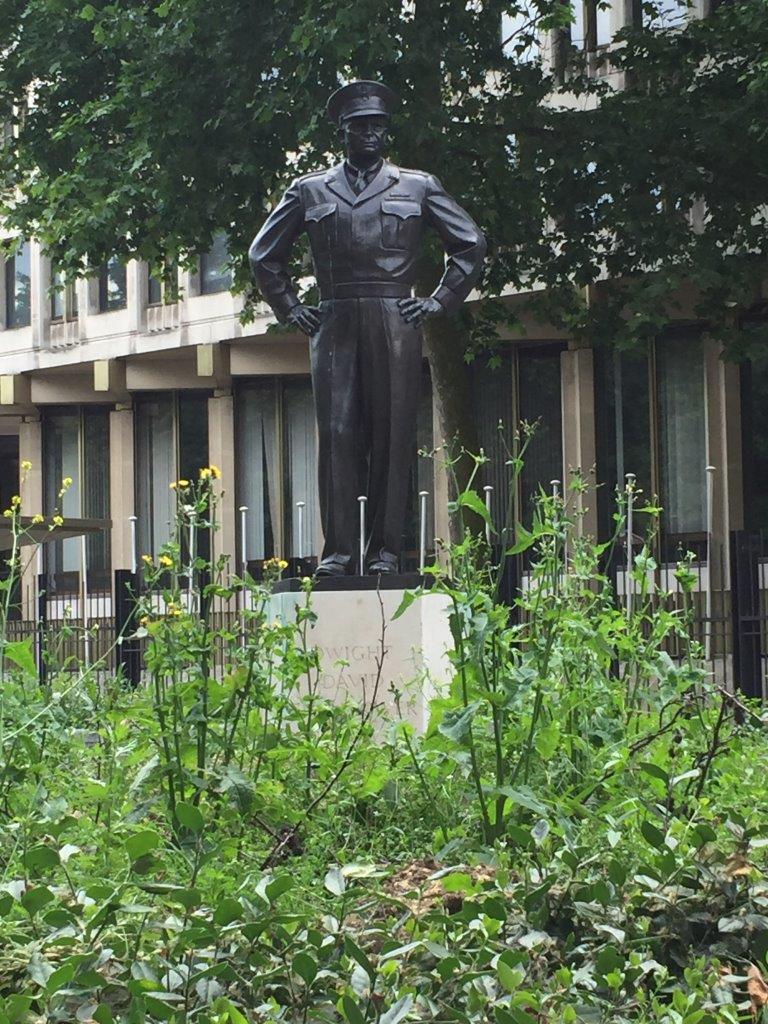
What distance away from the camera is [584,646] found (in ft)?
19.7

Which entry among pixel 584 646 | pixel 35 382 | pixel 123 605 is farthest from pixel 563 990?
pixel 35 382

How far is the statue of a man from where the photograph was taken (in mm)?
9016

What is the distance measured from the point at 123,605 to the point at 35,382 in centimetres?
1711

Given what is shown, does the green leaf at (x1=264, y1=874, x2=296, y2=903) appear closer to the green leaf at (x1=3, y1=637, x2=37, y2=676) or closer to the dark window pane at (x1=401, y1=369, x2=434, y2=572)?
the green leaf at (x1=3, y1=637, x2=37, y2=676)

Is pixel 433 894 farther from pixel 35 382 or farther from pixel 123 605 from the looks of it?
pixel 35 382

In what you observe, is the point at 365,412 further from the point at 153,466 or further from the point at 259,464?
the point at 153,466

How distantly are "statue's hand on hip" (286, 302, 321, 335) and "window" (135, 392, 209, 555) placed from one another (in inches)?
957

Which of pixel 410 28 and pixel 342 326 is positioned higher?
pixel 410 28

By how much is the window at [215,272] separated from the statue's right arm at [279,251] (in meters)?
21.6

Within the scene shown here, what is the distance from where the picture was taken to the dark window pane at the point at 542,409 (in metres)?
28.5

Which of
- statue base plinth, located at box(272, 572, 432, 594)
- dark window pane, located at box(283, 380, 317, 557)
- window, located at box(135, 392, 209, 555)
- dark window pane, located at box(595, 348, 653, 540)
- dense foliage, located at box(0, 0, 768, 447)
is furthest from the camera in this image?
window, located at box(135, 392, 209, 555)

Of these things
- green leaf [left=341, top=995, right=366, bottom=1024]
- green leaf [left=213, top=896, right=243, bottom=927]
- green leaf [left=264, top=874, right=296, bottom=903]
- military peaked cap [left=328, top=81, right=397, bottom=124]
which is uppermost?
military peaked cap [left=328, top=81, right=397, bottom=124]

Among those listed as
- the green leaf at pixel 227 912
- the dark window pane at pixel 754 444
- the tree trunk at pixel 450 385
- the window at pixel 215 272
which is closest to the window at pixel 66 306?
the window at pixel 215 272

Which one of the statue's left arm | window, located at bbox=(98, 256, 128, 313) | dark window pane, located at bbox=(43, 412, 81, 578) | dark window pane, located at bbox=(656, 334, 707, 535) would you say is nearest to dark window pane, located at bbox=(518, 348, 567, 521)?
dark window pane, located at bbox=(656, 334, 707, 535)
